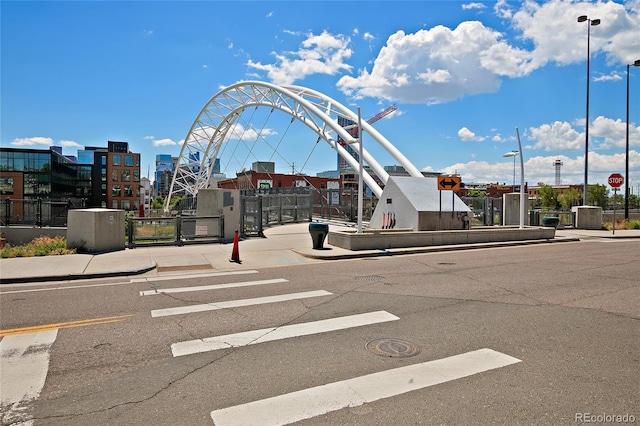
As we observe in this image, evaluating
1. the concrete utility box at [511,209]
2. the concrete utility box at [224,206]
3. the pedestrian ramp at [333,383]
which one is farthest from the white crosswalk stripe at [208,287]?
the concrete utility box at [511,209]

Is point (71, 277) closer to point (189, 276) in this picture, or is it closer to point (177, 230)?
point (189, 276)

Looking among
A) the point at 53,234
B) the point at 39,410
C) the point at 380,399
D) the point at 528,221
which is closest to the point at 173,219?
the point at 53,234

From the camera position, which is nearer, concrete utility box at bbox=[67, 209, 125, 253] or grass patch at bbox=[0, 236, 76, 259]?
grass patch at bbox=[0, 236, 76, 259]

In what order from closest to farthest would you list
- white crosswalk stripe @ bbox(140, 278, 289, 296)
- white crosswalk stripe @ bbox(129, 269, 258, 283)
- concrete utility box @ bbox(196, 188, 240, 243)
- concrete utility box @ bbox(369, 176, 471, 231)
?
1. white crosswalk stripe @ bbox(140, 278, 289, 296)
2. white crosswalk stripe @ bbox(129, 269, 258, 283)
3. concrete utility box @ bbox(196, 188, 240, 243)
4. concrete utility box @ bbox(369, 176, 471, 231)

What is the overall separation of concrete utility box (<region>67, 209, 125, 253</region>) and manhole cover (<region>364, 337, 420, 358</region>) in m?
11.8

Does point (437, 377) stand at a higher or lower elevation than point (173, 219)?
lower

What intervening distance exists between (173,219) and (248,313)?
10158 mm

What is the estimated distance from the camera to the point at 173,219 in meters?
15.9

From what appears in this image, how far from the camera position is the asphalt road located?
3.72m

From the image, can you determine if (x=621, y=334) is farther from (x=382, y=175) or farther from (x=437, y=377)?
(x=382, y=175)

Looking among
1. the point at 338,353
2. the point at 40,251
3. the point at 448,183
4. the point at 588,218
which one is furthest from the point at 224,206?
the point at 588,218

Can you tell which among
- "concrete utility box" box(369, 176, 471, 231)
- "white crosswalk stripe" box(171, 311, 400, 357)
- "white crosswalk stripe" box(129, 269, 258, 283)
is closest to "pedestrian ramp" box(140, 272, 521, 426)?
"white crosswalk stripe" box(171, 311, 400, 357)

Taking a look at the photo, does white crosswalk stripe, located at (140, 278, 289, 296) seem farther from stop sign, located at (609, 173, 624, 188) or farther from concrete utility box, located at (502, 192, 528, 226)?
stop sign, located at (609, 173, 624, 188)

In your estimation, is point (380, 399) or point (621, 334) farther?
point (621, 334)
